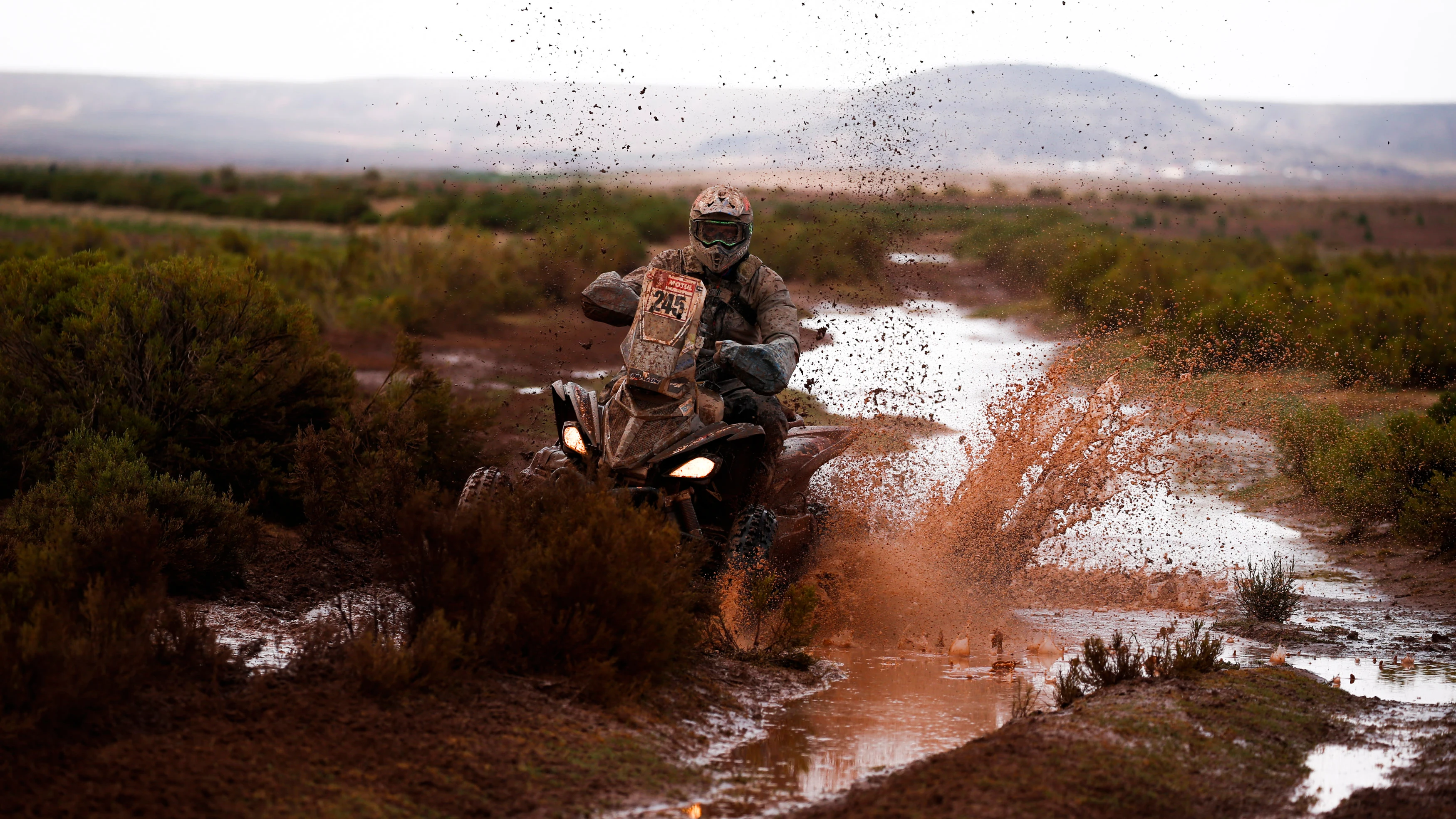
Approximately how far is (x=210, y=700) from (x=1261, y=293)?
2934 centimetres

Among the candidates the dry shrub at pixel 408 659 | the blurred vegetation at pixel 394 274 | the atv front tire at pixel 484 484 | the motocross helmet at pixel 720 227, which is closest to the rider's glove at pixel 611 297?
the motocross helmet at pixel 720 227

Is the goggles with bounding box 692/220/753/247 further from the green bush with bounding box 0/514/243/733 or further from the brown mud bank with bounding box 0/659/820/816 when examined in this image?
the green bush with bounding box 0/514/243/733

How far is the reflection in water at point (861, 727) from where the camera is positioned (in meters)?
6.26

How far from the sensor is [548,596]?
691cm

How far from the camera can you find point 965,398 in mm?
26922

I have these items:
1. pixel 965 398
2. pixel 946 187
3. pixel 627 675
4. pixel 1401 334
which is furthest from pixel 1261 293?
pixel 627 675

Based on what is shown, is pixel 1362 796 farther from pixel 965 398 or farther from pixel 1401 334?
pixel 1401 334

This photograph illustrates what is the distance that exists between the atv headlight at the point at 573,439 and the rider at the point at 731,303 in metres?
0.88

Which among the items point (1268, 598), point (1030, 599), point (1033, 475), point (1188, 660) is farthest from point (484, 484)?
point (1033, 475)

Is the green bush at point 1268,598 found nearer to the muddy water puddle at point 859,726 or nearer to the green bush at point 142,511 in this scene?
the muddy water puddle at point 859,726

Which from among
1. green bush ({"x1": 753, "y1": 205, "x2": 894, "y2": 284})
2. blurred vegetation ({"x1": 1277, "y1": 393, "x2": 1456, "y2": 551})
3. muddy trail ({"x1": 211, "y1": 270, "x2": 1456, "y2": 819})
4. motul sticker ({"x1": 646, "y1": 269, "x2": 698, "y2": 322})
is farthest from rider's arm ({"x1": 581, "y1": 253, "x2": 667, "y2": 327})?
green bush ({"x1": 753, "y1": 205, "x2": 894, "y2": 284})

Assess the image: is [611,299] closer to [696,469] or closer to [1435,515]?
[696,469]

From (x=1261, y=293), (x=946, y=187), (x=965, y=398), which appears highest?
(x=946, y=187)

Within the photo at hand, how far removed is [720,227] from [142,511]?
4.38m
